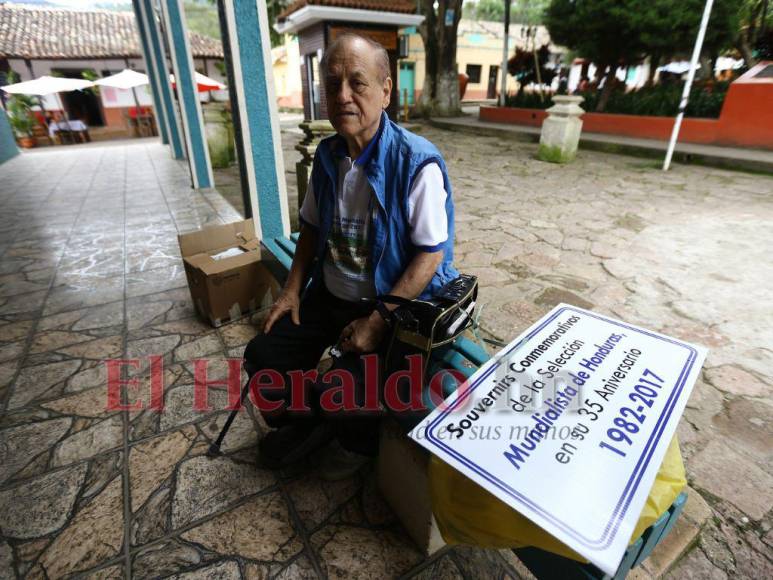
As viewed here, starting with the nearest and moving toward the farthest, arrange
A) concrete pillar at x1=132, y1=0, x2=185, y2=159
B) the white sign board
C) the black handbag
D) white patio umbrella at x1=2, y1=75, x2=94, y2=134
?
the white sign board → the black handbag → concrete pillar at x1=132, y1=0, x2=185, y2=159 → white patio umbrella at x1=2, y1=75, x2=94, y2=134

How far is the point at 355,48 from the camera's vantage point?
1.45m

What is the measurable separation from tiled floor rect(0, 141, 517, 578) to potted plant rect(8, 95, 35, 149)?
16178 mm

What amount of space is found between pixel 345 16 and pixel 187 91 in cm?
851

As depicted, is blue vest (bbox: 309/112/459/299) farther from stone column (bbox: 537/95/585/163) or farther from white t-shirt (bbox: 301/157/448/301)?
stone column (bbox: 537/95/585/163)

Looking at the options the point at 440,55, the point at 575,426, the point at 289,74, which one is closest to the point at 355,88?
the point at 575,426

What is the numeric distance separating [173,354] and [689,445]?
3.07 meters

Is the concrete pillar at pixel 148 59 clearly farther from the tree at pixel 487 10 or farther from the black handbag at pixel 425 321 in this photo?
the tree at pixel 487 10

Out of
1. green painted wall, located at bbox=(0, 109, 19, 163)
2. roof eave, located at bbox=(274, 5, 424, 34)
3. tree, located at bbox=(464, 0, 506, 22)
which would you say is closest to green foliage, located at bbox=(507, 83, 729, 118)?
roof eave, located at bbox=(274, 5, 424, 34)

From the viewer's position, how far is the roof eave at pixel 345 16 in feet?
41.7

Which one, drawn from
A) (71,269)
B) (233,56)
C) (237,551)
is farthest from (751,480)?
(71,269)

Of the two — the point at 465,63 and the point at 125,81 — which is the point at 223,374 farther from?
the point at 465,63

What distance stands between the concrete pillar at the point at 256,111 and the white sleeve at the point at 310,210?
2090 millimetres

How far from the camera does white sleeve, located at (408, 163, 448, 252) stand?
1.51m

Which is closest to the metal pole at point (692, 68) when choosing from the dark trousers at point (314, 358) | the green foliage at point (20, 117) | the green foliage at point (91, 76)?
the dark trousers at point (314, 358)
